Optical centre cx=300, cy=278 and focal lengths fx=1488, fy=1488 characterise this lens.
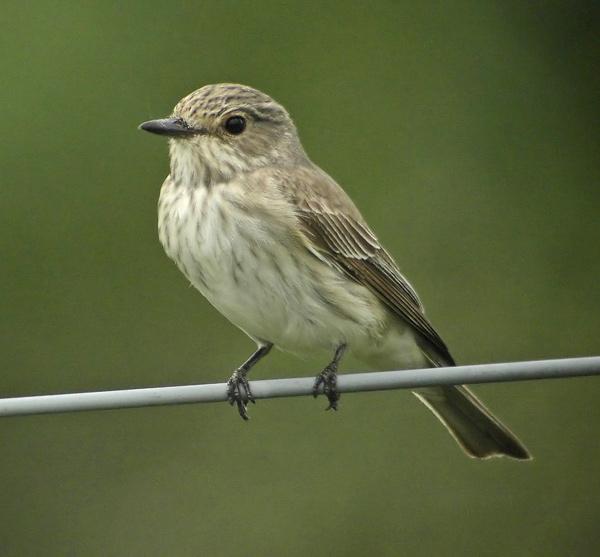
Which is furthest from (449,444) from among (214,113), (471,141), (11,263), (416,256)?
(214,113)

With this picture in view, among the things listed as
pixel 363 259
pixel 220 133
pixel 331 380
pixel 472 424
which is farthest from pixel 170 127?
pixel 472 424

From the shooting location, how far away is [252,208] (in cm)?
505

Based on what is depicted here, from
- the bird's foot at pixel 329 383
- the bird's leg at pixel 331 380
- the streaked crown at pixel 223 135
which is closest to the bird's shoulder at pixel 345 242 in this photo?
the streaked crown at pixel 223 135

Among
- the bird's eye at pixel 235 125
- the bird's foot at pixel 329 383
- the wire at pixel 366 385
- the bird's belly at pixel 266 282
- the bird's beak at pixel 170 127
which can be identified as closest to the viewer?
the wire at pixel 366 385

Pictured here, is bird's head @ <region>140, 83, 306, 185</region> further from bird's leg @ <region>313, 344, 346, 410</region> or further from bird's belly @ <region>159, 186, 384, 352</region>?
bird's leg @ <region>313, 344, 346, 410</region>

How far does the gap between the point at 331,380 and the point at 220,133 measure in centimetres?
104

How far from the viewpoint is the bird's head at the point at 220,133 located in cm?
519

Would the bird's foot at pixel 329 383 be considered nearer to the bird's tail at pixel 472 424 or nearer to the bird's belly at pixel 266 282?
the bird's belly at pixel 266 282

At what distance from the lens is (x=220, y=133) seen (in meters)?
5.30

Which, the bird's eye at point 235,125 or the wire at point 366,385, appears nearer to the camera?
the wire at point 366,385

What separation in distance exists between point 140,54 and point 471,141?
6.06ft

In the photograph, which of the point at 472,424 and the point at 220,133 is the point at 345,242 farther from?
the point at 472,424

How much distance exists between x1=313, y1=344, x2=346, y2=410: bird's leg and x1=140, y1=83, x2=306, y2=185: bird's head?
0.73 m

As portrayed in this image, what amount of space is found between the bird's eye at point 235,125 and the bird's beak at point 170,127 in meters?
0.15
